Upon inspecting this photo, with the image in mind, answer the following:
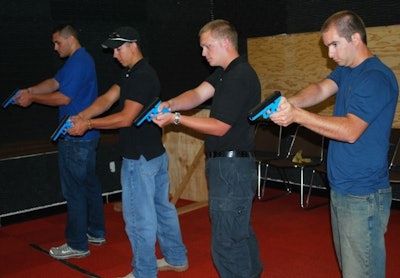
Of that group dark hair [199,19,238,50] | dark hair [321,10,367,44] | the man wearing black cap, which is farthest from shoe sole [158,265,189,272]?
dark hair [321,10,367,44]

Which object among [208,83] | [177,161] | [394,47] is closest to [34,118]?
[177,161]

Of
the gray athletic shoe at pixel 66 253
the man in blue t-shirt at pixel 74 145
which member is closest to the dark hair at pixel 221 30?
the man in blue t-shirt at pixel 74 145

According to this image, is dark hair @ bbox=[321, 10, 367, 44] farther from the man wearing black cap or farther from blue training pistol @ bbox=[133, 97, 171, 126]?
the man wearing black cap

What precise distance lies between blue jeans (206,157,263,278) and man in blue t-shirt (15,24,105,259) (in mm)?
1462

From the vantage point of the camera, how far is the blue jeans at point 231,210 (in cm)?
263

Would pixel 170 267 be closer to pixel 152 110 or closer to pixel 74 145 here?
pixel 74 145

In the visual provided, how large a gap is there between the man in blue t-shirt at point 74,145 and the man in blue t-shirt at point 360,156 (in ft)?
7.22

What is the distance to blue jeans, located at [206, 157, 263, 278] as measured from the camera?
2.63 m

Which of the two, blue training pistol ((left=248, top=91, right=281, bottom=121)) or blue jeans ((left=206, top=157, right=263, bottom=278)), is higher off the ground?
blue training pistol ((left=248, top=91, right=281, bottom=121))

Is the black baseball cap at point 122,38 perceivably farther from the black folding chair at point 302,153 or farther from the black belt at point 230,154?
the black folding chair at point 302,153

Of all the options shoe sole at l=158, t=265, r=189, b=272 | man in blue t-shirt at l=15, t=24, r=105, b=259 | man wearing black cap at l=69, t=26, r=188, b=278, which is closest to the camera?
man wearing black cap at l=69, t=26, r=188, b=278

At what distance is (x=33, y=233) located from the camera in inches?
187

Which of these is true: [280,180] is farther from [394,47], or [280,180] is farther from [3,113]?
[3,113]

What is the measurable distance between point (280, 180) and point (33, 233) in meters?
2.91
